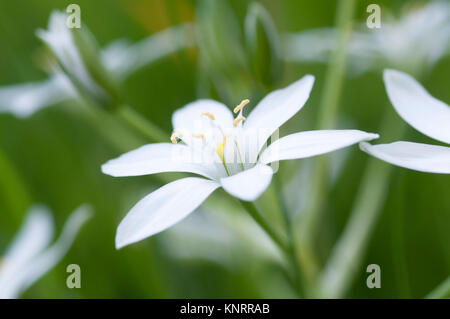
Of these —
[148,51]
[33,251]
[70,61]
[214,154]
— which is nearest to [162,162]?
[214,154]

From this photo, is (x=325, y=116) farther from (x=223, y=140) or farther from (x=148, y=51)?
(x=148, y=51)

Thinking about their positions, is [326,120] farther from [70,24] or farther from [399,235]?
[70,24]

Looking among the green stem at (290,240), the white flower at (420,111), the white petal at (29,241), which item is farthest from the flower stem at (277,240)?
the white petal at (29,241)

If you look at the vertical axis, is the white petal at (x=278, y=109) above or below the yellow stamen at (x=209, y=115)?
below

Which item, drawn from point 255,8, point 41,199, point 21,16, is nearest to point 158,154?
point 255,8

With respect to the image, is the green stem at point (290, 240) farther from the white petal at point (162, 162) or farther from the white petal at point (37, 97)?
the white petal at point (37, 97)

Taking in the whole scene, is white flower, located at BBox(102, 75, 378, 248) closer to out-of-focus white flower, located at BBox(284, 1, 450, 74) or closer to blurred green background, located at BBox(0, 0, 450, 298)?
blurred green background, located at BBox(0, 0, 450, 298)

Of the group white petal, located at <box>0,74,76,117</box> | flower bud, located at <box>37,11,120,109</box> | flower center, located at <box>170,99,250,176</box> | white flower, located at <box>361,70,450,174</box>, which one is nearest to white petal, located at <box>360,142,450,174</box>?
white flower, located at <box>361,70,450,174</box>
